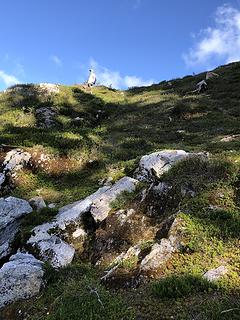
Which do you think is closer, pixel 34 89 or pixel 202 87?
pixel 202 87

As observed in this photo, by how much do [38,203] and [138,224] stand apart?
6202mm

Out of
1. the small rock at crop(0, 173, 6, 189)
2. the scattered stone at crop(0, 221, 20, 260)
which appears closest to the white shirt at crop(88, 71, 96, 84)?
the small rock at crop(0, 173, 6, 189)

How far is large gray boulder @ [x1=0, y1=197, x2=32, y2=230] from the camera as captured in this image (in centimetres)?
1850

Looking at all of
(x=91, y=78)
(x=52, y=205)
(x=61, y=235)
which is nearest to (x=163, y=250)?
(x=61, y=235)

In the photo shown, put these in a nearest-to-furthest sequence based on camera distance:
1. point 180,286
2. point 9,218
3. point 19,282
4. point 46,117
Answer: point 180,286 → point 19,282 → point 9,218 → point 46,117

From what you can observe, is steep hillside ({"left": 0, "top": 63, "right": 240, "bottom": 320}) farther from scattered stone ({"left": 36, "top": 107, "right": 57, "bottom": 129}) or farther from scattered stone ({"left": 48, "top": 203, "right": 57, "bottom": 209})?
scattered stone ({"left": 36, "top": 107, "right": 57, "bottom": 129})

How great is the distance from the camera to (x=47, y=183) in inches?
936

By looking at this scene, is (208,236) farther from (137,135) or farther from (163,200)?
(137,135)

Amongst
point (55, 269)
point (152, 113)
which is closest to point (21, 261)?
point (55, 269)

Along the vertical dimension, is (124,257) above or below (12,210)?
below

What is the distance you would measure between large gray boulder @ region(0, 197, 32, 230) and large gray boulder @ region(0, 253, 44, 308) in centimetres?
511

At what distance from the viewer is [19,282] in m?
13.0

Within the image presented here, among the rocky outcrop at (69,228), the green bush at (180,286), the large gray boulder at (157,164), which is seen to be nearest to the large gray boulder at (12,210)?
the rocky outcrop at (69,228)

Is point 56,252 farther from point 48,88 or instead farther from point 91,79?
point 91,79
